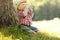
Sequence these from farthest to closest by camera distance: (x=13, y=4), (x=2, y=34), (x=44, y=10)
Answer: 1. (x=44, y=10)
2. (x=13, y=4)
3. (x=2, y=34)

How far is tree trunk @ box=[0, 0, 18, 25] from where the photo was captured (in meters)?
6.80

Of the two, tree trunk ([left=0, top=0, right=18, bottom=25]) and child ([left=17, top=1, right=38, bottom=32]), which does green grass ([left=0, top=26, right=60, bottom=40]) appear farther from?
child ([left=17, top=1, right=38, bottom=32])

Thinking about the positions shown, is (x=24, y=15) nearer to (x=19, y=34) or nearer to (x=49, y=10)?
(x=19, y=34)

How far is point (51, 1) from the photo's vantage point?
13844 mm

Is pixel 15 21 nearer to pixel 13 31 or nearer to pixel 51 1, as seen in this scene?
pixel 13 31

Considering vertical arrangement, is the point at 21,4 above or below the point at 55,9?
above

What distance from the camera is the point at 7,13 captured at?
687 cm

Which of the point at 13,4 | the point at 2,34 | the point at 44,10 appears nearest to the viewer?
the point at 2,34

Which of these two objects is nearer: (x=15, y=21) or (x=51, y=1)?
(x=15, y=21)

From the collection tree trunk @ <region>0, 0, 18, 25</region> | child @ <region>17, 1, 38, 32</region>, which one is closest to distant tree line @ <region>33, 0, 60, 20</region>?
child @ <region>17, 1, 38, 32</region>

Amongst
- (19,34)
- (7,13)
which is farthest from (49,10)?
(19,34)

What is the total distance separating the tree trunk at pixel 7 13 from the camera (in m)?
6.80

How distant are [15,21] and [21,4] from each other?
49 cm

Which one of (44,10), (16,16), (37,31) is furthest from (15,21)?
Result: (44,10)
